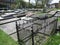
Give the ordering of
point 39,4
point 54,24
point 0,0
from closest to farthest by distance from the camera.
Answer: point 54,24
point 0,0
point 39,4

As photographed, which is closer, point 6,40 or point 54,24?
point 6,40

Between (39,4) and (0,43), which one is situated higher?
(39,4)

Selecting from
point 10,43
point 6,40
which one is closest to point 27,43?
point 10,43

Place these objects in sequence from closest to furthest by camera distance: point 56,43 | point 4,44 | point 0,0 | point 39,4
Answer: point 4,44 < point 56,43 < point 0,0 < point 39,4

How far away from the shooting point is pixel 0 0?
3781 cm

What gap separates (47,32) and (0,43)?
381cm

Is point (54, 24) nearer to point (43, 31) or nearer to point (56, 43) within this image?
point (43, 31)

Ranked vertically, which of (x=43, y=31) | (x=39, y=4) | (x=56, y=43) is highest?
(x=39, y=4)

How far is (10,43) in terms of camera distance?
5578 mm

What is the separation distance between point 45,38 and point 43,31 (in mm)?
926

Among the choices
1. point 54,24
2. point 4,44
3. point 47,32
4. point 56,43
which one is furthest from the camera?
point 54,24

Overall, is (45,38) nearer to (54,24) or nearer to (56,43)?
(56,43)

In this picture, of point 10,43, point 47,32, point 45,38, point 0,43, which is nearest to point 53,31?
point 47,32

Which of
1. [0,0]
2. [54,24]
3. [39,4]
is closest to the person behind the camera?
[54,24]
